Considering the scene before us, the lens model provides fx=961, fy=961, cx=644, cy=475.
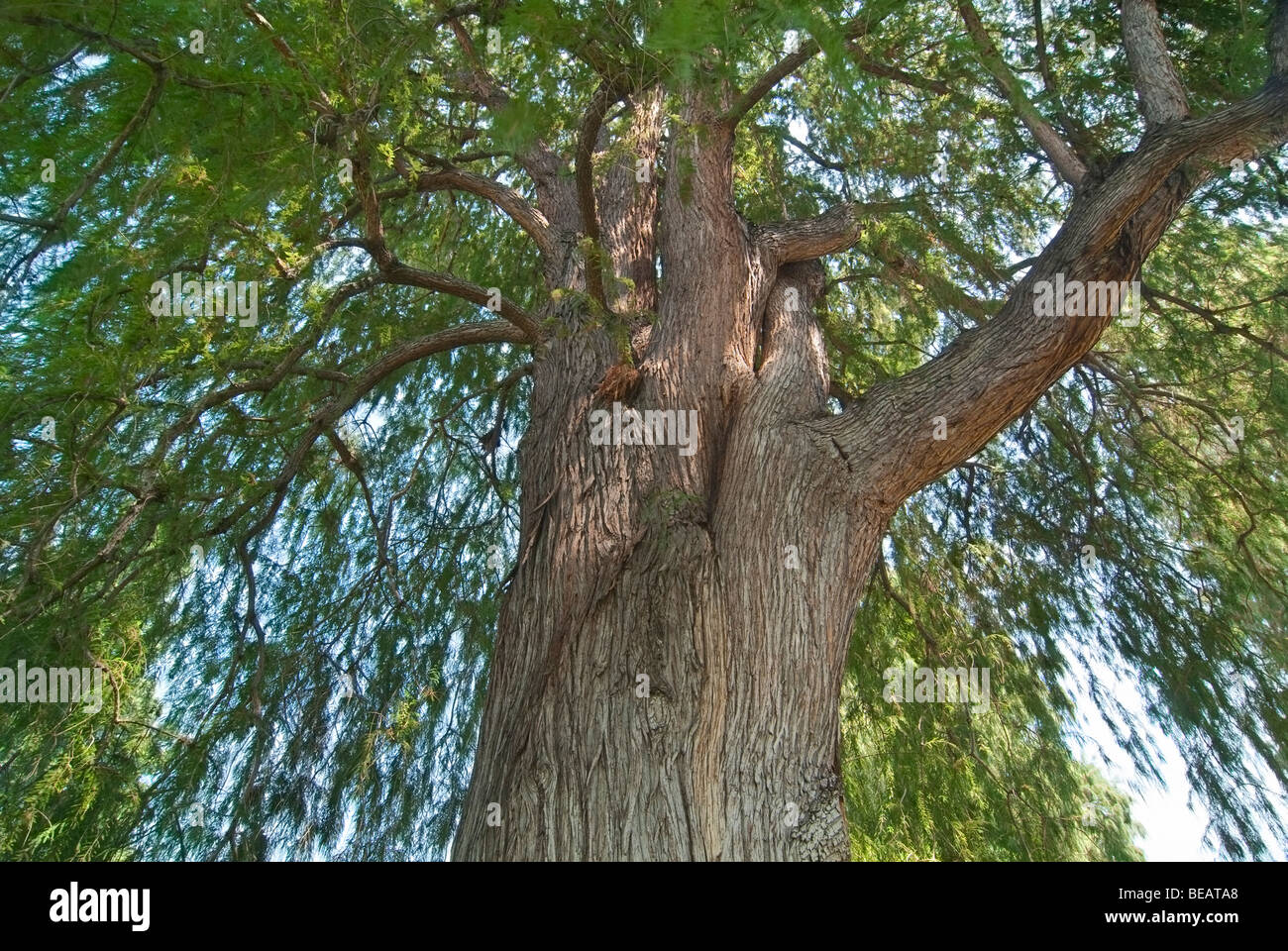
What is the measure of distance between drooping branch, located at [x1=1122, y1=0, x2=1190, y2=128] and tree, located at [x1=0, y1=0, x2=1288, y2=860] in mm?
32

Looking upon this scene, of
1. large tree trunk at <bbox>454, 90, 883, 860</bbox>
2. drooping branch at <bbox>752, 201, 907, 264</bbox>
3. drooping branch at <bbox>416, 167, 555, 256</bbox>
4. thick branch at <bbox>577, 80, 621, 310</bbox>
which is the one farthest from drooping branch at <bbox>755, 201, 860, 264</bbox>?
thick branch at <bbox>577, 80, 621, 310</bbox>

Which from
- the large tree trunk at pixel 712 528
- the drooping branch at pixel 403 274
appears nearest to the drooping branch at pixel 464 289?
the drooping branch at pixel 403 274

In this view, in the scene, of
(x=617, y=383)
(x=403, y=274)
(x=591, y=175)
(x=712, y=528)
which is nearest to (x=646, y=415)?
(x=617, y=383)

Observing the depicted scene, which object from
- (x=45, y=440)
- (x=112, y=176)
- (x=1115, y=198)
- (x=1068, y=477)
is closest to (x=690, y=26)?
(x=1115, y=198)

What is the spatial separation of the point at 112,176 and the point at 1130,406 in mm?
4614

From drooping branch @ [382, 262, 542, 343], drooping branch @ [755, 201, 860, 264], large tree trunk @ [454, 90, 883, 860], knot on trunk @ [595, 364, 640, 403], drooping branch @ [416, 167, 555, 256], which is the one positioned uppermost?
drooping branch @ [416, 167, 555, 256]

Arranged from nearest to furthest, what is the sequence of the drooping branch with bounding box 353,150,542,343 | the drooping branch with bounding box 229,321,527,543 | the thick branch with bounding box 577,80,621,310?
1. the thick branch with bounding box 577,80,621,310
2. the drooping branch with bounding box 353,150,542,343
3. the drooping branch with bounding box 229,321,527,543

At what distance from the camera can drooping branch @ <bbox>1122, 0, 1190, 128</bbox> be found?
326 cm

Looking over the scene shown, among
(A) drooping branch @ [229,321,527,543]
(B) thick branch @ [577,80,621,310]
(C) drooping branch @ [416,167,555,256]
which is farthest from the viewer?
(C) drooping branch @ [416,167,555,256]

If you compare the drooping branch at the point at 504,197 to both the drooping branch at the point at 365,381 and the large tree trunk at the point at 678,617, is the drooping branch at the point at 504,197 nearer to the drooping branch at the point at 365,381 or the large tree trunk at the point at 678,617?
the drooping branch at the point at 365,381

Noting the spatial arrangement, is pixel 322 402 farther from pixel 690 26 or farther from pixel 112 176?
pixel 690 26

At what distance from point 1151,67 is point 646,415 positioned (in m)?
2.17

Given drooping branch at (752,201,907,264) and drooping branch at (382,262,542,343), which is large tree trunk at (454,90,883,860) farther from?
drooping branch at (752,201,907,264)

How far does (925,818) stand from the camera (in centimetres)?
448
